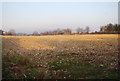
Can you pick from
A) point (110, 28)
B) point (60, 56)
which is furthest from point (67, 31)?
point (110, 28)

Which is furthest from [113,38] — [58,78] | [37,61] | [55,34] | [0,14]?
[0,14]

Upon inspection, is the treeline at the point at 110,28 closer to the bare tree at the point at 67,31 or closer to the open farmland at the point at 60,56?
the open farmland at the point at 60,56

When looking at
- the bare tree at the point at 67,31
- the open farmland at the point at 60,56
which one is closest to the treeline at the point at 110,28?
the open farmland at the point at 60,56

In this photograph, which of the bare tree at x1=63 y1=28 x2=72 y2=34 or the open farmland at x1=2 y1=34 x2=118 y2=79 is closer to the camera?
the open farmland at x1=2 y1=34 x2=118 y2=79

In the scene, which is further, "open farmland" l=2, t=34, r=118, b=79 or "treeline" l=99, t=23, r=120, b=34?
"treeline" l=99, t=23, r=120, b=34

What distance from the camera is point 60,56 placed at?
11.9 feet

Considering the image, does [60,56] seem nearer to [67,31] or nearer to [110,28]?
[67,31]

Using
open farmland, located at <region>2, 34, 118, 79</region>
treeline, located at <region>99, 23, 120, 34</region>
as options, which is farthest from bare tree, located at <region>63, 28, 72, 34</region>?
treeline, located at <region>99, 23, 120, 34</region>

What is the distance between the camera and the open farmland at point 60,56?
331 cm

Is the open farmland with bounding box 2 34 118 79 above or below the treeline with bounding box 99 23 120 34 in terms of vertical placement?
below

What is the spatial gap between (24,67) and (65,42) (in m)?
1.16

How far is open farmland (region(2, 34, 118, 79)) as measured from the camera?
3314 millimetres

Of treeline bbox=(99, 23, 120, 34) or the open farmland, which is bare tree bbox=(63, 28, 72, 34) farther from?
treeline bbox=(99, 23, 120, 34)

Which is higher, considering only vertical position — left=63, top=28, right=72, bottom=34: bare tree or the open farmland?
left=63, top=28, right=72, bottom=34: bare tree
